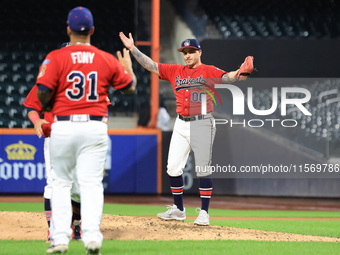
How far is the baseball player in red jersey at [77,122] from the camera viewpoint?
12.2 feet

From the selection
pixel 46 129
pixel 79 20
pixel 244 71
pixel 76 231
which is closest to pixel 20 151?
pixel 244 71

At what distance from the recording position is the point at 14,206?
8.77 m

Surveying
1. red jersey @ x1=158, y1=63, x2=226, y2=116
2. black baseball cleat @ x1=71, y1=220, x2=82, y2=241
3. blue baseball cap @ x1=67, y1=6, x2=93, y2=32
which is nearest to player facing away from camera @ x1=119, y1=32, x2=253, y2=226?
red jersey @ x1=158, y1=63, x2=226, y2=116

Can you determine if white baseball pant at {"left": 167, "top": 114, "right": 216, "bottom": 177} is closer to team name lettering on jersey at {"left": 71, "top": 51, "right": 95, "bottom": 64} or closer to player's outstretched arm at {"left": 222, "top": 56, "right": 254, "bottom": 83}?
player's outstretched arm at {"left": 222, "top": 56, "right": 254, "bottom": 83}

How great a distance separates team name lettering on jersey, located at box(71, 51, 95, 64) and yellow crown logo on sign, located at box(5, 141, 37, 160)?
711 centimetres

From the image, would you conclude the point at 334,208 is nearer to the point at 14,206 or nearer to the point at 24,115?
the point at 14,206

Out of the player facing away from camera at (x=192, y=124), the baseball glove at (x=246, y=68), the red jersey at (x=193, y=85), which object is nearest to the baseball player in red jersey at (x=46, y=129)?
the player facing away from camera at (x=192, y=124)

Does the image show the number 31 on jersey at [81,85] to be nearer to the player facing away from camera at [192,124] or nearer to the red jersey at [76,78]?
the red jersey at [76,78]

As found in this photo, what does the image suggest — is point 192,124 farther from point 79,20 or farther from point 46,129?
point 79,20

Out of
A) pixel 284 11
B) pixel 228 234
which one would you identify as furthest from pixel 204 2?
pixel 228 234

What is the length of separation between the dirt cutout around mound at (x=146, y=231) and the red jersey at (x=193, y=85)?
116cm

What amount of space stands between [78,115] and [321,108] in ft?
26.0

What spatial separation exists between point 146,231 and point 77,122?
177 cm

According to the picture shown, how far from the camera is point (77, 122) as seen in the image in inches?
147
